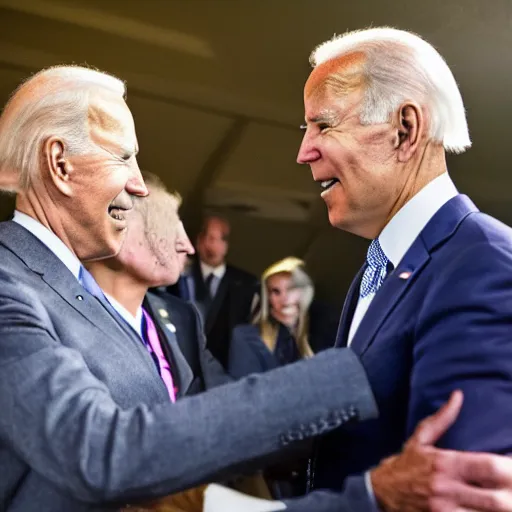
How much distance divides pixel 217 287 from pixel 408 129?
3.57ft

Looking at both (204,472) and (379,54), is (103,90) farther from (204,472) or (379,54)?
(204,472)

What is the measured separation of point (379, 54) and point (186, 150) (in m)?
1.02

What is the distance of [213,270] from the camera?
2.32 m

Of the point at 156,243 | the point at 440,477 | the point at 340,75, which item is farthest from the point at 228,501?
the point at 156,243

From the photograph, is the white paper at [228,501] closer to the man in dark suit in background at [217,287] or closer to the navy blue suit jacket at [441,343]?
the navy blue suit jacket at [441,343]

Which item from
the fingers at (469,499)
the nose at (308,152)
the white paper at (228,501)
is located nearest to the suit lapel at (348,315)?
the nose at (308,152)

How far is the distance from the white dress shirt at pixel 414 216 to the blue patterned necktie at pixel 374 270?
24 mm

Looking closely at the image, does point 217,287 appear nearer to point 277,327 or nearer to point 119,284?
point 277,327

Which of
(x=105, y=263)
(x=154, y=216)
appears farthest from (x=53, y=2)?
(x=105, y=263)

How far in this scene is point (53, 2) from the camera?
2330 mm

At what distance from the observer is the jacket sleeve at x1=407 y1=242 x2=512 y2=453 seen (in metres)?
1.07

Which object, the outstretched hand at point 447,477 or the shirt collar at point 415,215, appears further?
the shirt collar at point 415,215

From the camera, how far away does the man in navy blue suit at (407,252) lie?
3.58 ft

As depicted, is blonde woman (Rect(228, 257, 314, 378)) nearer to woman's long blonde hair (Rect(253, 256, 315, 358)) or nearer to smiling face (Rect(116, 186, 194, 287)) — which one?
woman's long blonde hair (Rect(253, 256, 315, 358))
